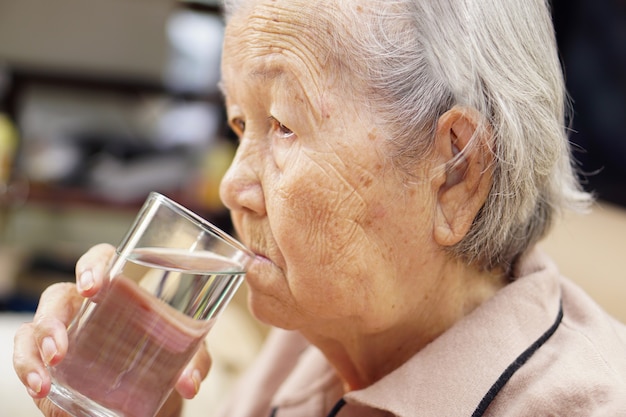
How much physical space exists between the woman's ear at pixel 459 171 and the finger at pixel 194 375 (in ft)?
1.45

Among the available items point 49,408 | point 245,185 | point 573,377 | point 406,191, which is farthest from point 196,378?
point 573,377

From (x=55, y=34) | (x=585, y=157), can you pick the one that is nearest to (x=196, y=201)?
(x=55, y=34)

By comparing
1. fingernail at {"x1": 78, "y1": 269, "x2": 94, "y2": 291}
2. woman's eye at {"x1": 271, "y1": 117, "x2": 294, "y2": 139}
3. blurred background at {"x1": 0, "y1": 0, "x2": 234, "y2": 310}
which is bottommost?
blurred background at {"x1": 0, "y1": 0, "x2": 234, "y2": 310}

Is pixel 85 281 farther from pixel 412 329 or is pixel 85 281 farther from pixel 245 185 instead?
pixel 412 329

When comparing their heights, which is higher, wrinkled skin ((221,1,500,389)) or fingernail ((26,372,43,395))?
wrinkled skin ((221,1,500,389))

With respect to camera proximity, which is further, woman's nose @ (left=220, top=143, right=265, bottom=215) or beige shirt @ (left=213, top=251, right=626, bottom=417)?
woman's nose @ (left=220, top=143, right=265, bottom=215)

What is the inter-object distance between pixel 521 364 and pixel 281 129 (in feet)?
1.52

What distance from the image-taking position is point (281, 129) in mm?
1084

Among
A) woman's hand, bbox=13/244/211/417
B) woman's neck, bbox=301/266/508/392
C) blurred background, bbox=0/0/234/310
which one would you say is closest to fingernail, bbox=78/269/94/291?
woman's hand, bbox=13/244/211/417

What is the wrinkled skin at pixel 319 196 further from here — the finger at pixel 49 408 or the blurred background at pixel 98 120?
the blurred background at pixel 98 120

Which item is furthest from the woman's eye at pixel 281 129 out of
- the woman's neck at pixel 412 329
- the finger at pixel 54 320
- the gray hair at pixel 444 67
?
the finger at pixel 54 320

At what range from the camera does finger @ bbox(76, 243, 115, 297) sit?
3.31 ft

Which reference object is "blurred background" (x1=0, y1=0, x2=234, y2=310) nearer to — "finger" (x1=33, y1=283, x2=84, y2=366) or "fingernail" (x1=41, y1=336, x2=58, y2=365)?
"finger" (x1=33, y1=283, x2=84, y2=366)

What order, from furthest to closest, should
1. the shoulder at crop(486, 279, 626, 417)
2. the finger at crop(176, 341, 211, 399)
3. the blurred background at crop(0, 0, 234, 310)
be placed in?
the blurred background at crop(0, 0, 234, 310)
the finger at crop(176, 341, 211, 399)
the shoulder at crop(486, 279, 626, 417)
